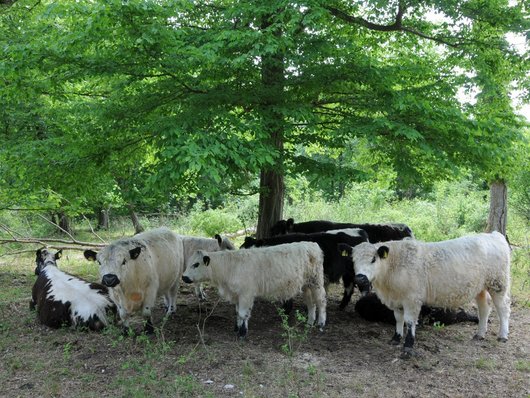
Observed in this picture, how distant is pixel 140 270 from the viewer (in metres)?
7.77

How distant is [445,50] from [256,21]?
17.6 feet

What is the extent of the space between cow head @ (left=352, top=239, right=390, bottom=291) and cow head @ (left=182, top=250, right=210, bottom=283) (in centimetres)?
238

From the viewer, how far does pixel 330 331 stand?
27.1ft

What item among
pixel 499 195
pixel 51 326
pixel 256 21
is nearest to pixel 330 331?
pixel 51 326

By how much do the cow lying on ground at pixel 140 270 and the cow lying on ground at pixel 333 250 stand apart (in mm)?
1984

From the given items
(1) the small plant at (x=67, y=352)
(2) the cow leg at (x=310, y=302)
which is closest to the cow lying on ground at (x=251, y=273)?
(2) the cow leg at (x=310, y=302)

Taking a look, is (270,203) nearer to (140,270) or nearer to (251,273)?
(251,273)

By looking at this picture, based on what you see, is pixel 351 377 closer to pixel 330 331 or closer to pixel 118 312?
pixel 330 331

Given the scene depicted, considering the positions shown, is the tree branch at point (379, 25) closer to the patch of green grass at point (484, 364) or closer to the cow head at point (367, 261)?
the cow head at point (367, 261)

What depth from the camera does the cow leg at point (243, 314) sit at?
7730mm

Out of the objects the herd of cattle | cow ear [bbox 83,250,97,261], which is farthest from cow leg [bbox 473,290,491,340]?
cow ear [bbox 83,250,97,261]

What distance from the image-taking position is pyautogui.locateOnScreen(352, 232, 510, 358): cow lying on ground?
7121 millimetres

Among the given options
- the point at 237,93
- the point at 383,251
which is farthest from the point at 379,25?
the point at 383,251

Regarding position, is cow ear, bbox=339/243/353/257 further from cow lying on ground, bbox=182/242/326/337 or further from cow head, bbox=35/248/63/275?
cow head, bbox=35/248/63/275
